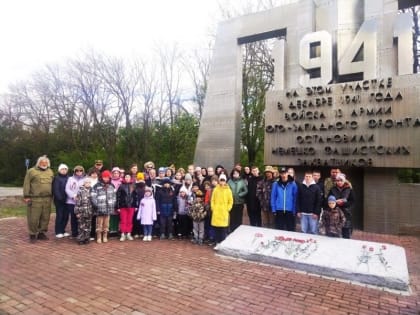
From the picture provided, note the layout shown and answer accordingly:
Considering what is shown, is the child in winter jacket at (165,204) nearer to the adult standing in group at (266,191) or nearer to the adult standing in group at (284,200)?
the adult standing in group at (266,191)

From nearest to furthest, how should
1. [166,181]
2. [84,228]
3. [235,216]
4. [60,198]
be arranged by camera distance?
[84,228] → [60,198] → [166,181] → [235,216]

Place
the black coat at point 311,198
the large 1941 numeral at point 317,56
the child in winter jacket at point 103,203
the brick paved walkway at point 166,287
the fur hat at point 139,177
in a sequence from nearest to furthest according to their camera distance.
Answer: the brick paved walkway at point 166,287 < the black coat at point 311,198 < the child in winter jacket at point 103,203 < the fur hat at point 139,177 < the large 1941 numeral at point 317,56

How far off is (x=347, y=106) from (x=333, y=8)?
2828 mm

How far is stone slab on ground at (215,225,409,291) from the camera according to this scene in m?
4.83

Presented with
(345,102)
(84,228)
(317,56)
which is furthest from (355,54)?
(84,228)

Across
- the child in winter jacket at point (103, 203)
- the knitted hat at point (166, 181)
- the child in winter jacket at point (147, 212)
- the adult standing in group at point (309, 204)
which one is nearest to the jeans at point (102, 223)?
the child in winter jacket at point (103, 203)

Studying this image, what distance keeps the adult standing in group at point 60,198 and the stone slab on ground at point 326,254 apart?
134 inches

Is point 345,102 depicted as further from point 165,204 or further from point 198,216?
point 165,204

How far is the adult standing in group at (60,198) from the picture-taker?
7.25m

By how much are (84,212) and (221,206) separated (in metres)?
2.67

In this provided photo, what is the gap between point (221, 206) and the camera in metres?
6.86

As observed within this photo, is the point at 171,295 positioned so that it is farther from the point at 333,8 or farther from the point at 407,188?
the point at 333,8

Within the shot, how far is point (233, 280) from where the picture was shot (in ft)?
15.9

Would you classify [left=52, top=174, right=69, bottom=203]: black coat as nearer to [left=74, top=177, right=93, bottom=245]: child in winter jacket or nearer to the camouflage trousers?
[left=74, top=177, right=93, bottom=245]: child in winter jacket
